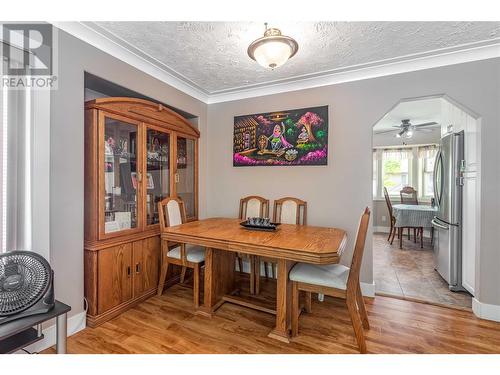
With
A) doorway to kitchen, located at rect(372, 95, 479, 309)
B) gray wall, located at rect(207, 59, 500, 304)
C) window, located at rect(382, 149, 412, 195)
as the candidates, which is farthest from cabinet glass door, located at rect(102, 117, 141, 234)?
window, located at rect(382, 149, 412, 195)

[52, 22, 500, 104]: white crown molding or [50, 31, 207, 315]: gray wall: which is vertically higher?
[52, 22, 500, 104]: white crown molding

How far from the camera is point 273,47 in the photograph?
166cm

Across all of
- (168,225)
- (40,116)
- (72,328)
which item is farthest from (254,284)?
(40,116)

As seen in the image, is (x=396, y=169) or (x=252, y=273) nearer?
(x=252, y=273)

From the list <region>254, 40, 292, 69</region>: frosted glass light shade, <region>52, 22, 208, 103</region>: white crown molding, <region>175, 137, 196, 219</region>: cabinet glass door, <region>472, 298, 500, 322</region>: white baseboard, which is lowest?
<region>472, 298, 500, 322</region>: white baseboard

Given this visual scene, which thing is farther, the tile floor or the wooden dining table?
the tile floor

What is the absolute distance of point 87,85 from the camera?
225 centimetres

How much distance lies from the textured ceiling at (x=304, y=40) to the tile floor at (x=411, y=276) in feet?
8.20

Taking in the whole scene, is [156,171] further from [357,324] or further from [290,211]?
[357,324]

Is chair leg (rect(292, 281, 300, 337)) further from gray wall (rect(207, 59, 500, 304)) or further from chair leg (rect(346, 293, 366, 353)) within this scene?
gray wall (rect(207, 59, 500, 304))

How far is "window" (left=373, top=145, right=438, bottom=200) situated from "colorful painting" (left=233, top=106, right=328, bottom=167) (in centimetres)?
409

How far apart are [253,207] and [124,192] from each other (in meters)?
1.51

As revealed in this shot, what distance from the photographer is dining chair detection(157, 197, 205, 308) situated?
7.52ft

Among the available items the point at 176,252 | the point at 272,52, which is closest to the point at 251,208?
the point at 176,252
